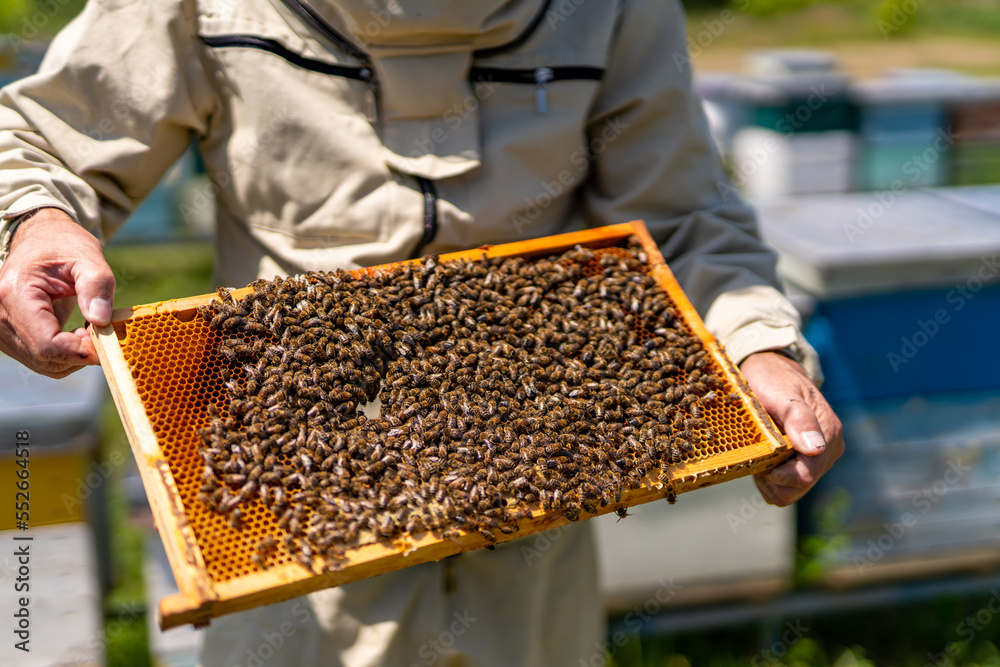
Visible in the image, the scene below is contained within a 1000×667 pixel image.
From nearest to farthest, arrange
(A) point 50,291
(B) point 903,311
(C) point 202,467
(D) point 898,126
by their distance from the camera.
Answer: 1. (C) point 202,467
2. (A) point 50,291
3. (B) point 903,311
4. (D) point 898,126

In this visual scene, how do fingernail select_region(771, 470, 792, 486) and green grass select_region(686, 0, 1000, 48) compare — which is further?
green grass select_region(686, 0, 1000, 48)

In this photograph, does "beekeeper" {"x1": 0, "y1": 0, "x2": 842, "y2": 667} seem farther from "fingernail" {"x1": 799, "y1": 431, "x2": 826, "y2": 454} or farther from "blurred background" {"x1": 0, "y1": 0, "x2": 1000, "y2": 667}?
"blurred background" {"x1": 0, "y1": 0, "x2": 1000, "y2": 667}

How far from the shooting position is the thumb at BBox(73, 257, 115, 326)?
2.14 meters

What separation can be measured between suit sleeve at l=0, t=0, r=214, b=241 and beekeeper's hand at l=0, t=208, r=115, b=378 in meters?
0.23

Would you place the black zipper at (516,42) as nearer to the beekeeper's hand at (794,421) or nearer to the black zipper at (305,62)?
the black zipper at (305,62)

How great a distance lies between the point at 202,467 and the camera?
210 cm

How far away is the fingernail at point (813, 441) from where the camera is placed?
2.44 meters

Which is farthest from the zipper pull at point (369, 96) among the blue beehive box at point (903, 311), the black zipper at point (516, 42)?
the blue beehive box at point (903, 311)

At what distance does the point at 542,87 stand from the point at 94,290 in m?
1.57

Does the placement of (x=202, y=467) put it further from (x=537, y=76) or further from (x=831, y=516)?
(x=831, y=516)

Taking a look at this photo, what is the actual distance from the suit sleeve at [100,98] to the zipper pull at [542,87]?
1155 mm

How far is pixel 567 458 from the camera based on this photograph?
2.26 m

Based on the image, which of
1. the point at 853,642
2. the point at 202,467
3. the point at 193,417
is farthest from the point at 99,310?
the point at 853,642

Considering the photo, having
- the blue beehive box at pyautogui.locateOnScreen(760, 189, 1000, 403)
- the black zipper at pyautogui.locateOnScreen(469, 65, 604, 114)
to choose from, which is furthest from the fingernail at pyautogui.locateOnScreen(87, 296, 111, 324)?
the blue beehive box at pyautogui.locateOnScreen(760, 189, 1000, 403)
